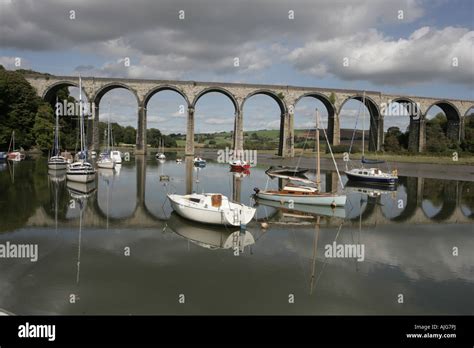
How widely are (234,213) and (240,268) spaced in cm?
430

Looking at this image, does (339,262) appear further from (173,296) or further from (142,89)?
(142,89)

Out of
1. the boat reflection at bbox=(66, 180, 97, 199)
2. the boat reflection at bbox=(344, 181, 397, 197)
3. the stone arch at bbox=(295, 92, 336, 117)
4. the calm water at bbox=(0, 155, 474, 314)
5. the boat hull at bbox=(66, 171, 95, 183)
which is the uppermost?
the stone arch at bbox=(295, 92, 336, 117)

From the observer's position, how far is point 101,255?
12.3m

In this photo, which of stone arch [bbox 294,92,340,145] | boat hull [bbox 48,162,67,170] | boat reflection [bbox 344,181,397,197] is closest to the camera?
boat reflection [bbox 344,181,397,197]

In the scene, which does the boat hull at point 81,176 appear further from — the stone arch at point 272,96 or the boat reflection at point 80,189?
the stone arch at point 272,96

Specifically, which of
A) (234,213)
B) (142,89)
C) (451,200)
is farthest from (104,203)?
(142,89)

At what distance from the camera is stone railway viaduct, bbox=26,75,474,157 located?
209 ft

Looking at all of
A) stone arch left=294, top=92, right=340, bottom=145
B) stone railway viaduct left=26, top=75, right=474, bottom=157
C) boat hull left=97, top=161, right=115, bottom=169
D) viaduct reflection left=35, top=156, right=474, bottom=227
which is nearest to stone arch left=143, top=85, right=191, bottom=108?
stone railway viaduct left=26, top=75, right=474, bottom=157

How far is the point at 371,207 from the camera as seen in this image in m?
23.0

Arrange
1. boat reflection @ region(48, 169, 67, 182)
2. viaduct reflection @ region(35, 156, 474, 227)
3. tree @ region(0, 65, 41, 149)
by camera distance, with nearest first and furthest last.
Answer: viaduct reflection @ region(35, 156, 474, 227)
boat reflection @ region(48, 169, 67, 182)
tree @ region(0, 65, 41, 149)

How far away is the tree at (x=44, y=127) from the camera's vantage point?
194ft

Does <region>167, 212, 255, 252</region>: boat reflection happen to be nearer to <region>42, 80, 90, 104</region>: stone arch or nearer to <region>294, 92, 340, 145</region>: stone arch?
<region>42, 80, 90, 104</region>: stone arch

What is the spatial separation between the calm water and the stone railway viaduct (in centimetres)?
4551

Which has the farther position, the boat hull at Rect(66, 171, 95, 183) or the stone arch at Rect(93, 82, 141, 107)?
the stone arch at Rect(93, 82, 141, 107)
